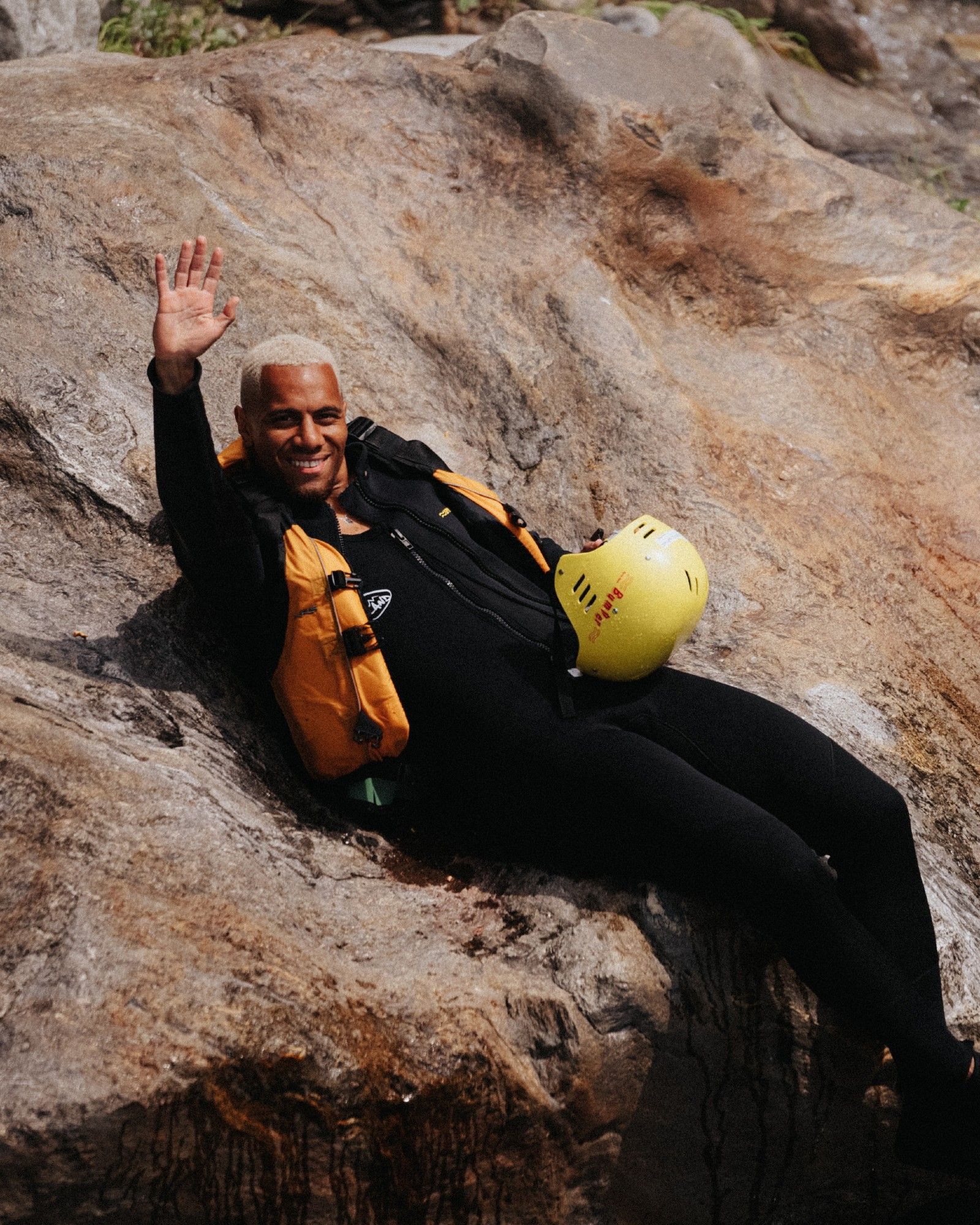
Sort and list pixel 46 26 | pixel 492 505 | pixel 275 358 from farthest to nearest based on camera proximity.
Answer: pixel 46 26, pixel 492 505, pixel 275 358

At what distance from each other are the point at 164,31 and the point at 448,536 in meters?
7.98

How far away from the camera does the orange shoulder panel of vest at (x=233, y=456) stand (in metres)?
3.96

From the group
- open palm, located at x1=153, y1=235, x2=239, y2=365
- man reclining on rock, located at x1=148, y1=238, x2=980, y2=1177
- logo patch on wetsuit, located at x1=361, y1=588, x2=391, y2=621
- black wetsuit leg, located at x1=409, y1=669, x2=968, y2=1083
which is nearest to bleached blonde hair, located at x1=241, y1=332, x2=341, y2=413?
man reclining on rock, located at x1=148, y1=238, x2=980, y2=1177

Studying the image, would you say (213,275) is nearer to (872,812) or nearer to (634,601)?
(634,601)

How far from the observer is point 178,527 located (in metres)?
3.53

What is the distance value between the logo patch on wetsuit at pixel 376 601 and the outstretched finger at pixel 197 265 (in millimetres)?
1100

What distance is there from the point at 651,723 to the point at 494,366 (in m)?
2.62

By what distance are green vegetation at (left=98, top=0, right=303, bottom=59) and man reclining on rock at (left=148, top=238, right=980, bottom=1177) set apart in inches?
269

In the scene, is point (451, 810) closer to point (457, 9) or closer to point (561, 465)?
point (561, 465)

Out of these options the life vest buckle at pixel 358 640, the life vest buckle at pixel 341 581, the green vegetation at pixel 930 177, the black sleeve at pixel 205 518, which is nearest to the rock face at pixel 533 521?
the black sleeve at pixel 205 518

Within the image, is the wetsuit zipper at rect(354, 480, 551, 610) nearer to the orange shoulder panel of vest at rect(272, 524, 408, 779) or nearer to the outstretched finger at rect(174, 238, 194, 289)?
the orange shoulder panel of vest at rect(272, 524, 408, 779)

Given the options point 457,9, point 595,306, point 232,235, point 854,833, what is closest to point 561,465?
point 595,306

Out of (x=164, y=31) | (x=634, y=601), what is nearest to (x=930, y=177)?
(x=164, y=31)

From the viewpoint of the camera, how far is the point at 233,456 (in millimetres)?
3971
